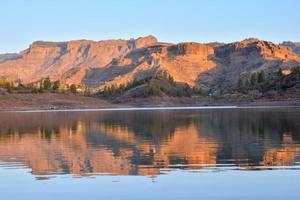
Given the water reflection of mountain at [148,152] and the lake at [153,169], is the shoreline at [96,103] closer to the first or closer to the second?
the water reflection of mountain at [148,152]

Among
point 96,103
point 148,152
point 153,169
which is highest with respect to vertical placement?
point 153,169

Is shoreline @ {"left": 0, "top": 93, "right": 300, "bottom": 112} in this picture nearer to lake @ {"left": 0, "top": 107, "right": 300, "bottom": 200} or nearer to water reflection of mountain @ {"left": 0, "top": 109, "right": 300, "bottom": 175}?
water reflection of mountain @ {"left": 0, "top": 109, "right": 300, "bottom": 175}

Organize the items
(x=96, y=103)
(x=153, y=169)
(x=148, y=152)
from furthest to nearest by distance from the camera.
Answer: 1. (x=96, y=103)
2. (x=148, y=152)
3. (x=153, y=169)

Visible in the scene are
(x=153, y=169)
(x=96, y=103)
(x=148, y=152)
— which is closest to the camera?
(x=153, y=169)

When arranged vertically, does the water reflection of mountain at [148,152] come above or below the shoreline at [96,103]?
above

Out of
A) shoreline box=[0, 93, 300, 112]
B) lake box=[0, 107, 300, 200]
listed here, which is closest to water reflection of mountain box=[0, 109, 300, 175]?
lake box=[0, 107, 300, 200]

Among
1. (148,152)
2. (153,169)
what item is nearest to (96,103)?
(148,152)

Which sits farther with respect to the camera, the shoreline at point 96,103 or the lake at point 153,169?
the shoreline at point 96,103

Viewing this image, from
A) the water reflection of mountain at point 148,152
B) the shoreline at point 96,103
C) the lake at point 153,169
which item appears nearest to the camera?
the lake at point 153,169

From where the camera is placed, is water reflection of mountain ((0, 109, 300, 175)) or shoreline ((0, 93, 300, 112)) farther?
shoreline ((0, 93, 300, 112))

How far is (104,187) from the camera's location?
66.1 feet

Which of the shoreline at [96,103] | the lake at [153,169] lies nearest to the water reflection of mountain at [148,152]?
the lake at [153,169]

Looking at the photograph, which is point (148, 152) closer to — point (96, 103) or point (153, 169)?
point (153, 169)

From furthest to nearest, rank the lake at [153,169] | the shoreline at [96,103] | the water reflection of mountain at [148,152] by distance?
the shoreline at [96,103] → the water reflection of mountain at [148,152] → the lake at [153,169]
